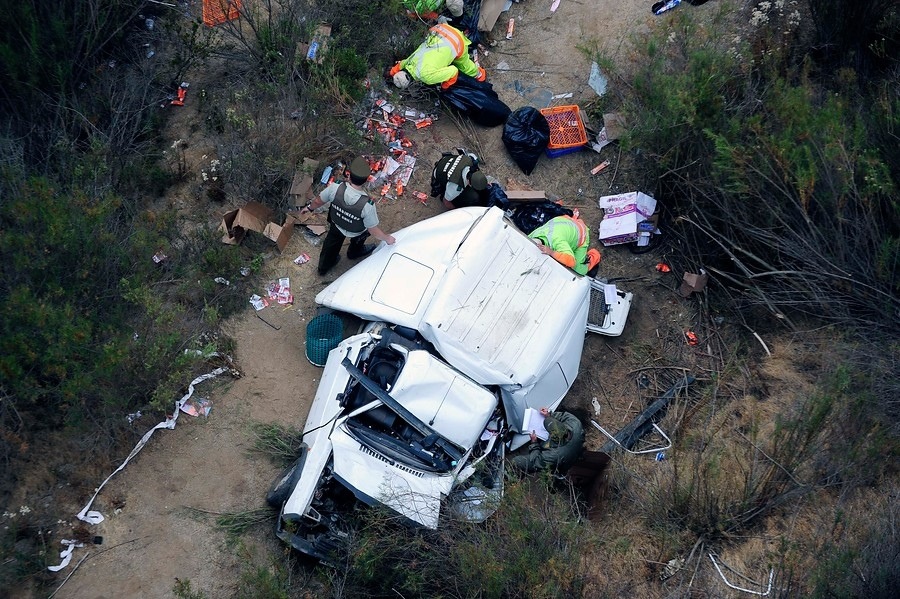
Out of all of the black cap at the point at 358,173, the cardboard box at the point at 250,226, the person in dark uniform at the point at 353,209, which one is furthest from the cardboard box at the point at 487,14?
the cardboard box at the point at 250,226

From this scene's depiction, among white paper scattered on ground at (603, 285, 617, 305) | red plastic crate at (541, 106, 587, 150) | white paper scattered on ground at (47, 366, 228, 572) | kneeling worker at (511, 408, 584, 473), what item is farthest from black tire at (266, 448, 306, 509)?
red plastic crate at (541, 106, 587, 150)

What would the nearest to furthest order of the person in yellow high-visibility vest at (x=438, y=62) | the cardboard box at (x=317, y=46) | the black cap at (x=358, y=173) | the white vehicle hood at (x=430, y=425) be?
1. the white vehicle hood at (x=430, y=425)
2. the black cap at (x=358, y=173)
3. the person in yellow high-visibility vest at (x=438, y=62)
4. the cardboard box at (x=317, y=46)

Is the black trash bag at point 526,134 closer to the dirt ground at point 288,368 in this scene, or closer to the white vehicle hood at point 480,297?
the dirt ground at point 288,368

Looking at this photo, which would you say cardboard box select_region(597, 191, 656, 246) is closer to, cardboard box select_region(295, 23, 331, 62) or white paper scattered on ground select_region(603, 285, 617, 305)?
white paper scattered on ground select_region(603, 285, 617, 305)

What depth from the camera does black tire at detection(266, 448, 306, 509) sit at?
5.99 metres

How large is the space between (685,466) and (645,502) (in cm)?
50

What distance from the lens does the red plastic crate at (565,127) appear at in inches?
321

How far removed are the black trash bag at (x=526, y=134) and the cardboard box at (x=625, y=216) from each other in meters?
0.97

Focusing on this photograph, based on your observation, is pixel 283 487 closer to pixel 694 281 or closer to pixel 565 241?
pixel 565 241

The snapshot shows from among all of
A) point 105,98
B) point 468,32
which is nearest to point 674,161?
point 468,32

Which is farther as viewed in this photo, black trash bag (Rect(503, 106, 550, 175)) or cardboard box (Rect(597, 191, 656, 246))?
black trash bag (Rect(503, 106, 550, 175))

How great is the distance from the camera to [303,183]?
778cm

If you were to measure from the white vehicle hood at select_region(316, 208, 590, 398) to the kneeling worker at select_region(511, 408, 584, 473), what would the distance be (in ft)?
0.88

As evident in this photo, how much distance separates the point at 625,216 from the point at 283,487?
169 inches
